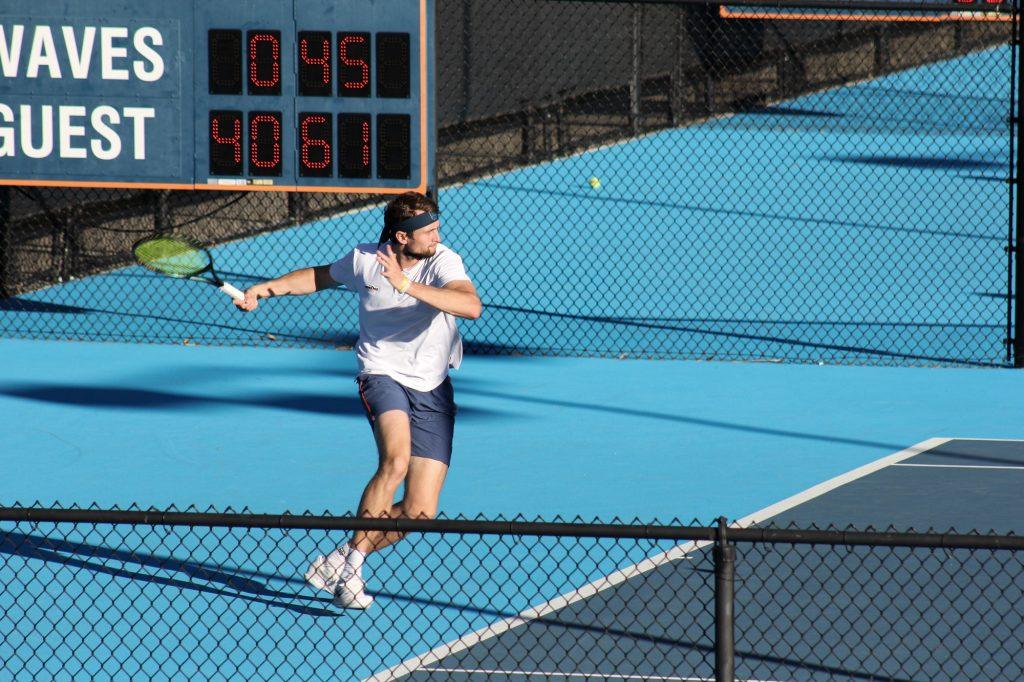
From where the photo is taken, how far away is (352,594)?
716cm

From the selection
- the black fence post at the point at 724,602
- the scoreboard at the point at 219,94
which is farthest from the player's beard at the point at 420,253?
the scoreboard at the point at 219,94

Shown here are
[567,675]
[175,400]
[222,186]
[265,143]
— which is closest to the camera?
[567,675]

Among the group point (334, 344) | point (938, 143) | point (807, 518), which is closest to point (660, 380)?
point (334, 344)

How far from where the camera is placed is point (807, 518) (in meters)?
8.91

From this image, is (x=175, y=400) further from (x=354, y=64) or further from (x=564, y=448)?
(x=564, y=448)

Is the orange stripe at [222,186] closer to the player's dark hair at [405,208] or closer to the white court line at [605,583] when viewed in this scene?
the white court line at [605,583]

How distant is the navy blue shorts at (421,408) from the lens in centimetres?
725

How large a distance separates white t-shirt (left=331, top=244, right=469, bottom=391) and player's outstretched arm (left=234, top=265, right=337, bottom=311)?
79 mm

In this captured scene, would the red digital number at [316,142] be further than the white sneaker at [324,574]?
Yes

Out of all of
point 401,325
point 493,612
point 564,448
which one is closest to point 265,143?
point 564,448

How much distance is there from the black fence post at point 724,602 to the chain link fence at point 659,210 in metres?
8.59

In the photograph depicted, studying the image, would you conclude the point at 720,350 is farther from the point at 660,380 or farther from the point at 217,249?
the point at 217,249

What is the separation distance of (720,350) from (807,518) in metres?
5.17

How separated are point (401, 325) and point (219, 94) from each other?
613 centimetres
